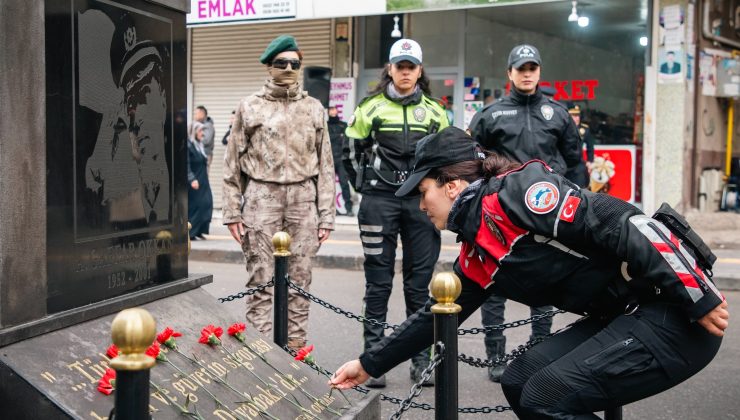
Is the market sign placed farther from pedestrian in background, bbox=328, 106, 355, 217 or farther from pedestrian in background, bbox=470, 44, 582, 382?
pedestrian in background, bbox=470, 44, 582, 382

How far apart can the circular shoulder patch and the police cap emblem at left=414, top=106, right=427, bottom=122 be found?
2.73m

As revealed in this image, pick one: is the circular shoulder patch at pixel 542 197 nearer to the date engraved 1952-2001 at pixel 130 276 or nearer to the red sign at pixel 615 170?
the date engraved 1952-2001 at pixel 130 276

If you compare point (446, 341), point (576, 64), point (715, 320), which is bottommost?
point (446, 341)

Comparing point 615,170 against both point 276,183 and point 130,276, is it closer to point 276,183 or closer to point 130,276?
point 276,183

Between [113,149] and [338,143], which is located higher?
[338,143]

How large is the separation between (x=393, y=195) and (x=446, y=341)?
261 centimetres

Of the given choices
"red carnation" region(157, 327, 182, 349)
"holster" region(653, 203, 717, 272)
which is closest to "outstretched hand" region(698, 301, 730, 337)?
"holster" region(653, 203, 717, 272)

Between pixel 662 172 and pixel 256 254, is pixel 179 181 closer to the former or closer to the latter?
pixel 256 254

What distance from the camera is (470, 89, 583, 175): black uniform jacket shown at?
20.1 feet

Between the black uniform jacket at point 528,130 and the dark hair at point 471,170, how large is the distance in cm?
244

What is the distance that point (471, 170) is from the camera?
12.1 feet

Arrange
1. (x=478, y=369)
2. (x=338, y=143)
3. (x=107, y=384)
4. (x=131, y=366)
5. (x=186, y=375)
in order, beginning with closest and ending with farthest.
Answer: (x=131, y=366) → (x=107, y=384) → (x=186, y=375) → (x=478, y=369) → (x=338, y=143)

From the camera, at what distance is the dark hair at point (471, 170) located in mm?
3654

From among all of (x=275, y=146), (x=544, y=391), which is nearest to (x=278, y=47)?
(x=275, y=146)
